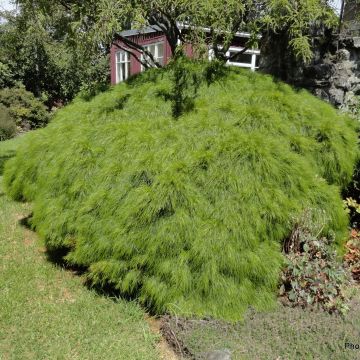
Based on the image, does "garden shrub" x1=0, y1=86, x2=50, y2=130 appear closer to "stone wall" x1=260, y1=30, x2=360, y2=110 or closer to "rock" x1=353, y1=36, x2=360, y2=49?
"stone wall" x1=260, y1=30, x2=360, y2=110

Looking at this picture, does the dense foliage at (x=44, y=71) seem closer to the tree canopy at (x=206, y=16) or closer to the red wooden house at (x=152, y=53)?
the red wooden house at (x=152, y=53)

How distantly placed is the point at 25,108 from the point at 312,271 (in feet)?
47.3

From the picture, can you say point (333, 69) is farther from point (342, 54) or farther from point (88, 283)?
point (88, 283)

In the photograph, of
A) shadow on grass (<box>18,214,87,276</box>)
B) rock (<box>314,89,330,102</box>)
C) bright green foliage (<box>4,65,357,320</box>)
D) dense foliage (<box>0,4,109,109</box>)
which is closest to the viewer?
bright green foliage (<box>4,65,357,320</box>)

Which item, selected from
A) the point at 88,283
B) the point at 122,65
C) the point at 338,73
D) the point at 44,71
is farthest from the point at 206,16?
the point at 44,71

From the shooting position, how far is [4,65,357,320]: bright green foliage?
2.87 metres

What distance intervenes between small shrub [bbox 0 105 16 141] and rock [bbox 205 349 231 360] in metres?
12.9

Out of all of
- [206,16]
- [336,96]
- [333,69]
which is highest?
[206,16]

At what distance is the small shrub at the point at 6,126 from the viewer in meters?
13.4

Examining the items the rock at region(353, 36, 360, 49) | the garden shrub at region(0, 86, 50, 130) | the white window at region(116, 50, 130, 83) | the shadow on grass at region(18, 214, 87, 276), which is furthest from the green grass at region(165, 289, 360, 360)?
the white window at region(116, 50, 130, 83)

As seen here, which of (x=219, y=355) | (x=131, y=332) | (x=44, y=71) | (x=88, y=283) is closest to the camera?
(x=219, y=355)

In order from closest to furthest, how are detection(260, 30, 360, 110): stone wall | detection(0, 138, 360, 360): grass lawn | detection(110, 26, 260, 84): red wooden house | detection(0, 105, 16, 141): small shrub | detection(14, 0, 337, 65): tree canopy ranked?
detection(0, 138, 360, 360): grass lawn
detection(14, 0, 337, 65): tree canopy
detection(260, 30, 360, 110): stone wall
detection(110, 26, 260, 84): red wooden house
detection(0, 105, 16, 141): small shrub

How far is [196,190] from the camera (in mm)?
3078

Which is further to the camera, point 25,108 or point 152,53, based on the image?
point 25,108
